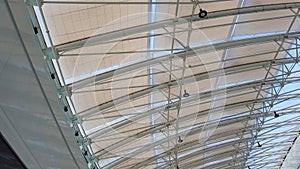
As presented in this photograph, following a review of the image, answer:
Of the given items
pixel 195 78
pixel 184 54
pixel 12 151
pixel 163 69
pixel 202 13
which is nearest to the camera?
pixel 12 151

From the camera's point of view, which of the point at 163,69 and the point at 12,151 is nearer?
the point at 12,151

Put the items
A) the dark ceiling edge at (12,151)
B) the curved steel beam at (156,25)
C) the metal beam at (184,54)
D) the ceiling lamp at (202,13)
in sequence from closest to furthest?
1. the dark ceiling edge at (12,151)
2. the curved steel beam at (156,25)
3. the ceiling lamp at (202,13)
4. the metal beam at (184,54)

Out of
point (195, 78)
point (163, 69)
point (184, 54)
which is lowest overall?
point (184, 54)

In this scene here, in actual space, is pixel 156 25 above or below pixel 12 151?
above

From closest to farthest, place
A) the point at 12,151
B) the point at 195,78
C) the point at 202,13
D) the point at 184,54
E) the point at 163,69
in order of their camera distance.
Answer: the point at 12,151 → the point at 202,13 → the point at 184,54 → the point at 163,69 → the point at 195,78

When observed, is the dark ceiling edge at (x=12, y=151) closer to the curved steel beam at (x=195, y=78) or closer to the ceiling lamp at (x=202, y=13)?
the curved steel beam at (x=195, y=78)

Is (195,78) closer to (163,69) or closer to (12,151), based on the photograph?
(163,69)

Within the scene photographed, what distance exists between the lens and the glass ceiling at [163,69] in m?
8.62

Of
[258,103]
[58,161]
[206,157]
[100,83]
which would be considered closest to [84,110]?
[100,83]

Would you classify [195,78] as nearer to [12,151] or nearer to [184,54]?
[184,54]

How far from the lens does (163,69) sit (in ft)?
38.6

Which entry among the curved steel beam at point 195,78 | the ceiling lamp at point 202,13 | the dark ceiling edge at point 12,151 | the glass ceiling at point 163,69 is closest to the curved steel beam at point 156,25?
the glass ceiling at point 163,69

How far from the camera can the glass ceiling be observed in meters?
8.62

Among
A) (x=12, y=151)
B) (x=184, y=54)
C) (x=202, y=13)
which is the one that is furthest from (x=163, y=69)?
(x=12, y=151)
